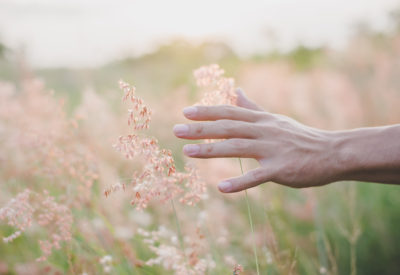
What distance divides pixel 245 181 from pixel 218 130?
0.58 feet

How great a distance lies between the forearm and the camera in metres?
1.35

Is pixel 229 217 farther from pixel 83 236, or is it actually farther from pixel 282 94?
pixel 282 94

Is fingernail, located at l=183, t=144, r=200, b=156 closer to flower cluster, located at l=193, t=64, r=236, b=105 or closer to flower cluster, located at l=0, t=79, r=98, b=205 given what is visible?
flower cluster, located at l=193, t=64, r=236, b=105

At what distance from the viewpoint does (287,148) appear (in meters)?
1.28

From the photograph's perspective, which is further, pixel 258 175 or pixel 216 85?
pixel 216 85

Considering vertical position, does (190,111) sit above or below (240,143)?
above

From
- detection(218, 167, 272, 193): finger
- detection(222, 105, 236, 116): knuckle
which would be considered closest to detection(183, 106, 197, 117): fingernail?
detection(222, 105, 236, 116): knuckle

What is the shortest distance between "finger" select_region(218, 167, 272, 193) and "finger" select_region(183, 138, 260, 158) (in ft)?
0.19

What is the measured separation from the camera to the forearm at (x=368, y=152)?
1.35 m

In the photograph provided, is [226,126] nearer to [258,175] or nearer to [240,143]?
[240,143]

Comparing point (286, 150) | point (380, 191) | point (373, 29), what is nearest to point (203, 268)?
point (286, 150)

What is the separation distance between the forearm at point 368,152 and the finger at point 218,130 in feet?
1.06

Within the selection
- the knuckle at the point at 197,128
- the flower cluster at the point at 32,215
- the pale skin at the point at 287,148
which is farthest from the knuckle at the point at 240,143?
the flower cluster at the point at 32,215

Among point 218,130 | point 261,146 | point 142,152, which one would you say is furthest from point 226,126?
point 142,152
